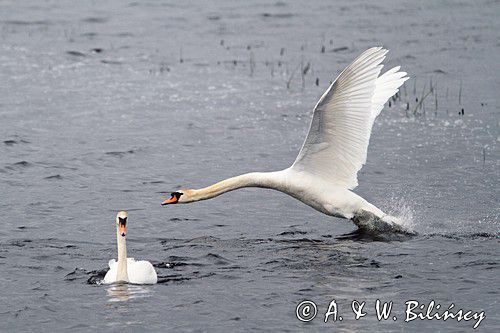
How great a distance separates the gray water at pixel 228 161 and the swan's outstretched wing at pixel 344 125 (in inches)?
32.7

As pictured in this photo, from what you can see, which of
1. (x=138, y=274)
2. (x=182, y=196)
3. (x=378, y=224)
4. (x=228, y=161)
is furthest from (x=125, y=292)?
(x=228, y=161)

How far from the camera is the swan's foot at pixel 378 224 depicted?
13.7 meters

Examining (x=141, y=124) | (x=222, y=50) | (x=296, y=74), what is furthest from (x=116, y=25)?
(x=141, y=124)

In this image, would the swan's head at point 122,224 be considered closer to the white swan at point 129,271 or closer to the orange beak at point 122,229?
the orange beak at point 122,229

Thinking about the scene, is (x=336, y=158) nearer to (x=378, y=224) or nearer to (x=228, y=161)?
(x=378, y=224)

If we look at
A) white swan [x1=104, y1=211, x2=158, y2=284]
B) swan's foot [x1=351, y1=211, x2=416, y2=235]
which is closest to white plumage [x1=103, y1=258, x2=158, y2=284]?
white swan [x1=104, y1=211, x2=158, y2=284]

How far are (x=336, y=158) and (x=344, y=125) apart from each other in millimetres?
524

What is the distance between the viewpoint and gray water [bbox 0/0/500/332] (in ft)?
36.6

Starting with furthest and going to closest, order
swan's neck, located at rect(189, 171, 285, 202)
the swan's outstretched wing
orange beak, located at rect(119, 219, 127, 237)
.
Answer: swan's neck, located at rect(189, 171, 285, 202), the swan's outstretched wing, orange beak, located at rect(119, 219, 127, 237)

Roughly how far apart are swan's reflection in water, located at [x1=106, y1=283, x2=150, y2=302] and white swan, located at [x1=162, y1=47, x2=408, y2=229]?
54.7 inches

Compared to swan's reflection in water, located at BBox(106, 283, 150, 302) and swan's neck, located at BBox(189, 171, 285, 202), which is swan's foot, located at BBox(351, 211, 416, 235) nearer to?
swan's neck, located at BBox(189, 171, 285, 202)

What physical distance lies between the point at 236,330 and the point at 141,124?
9191 millimetres

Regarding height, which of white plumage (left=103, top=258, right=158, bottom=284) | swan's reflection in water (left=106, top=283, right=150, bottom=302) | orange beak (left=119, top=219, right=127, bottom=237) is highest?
orange beak (left=119, top=219, right=127, bottom=237)

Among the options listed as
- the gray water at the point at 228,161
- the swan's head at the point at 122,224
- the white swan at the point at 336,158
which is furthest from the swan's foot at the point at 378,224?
the swan's head at the point at 122,224
